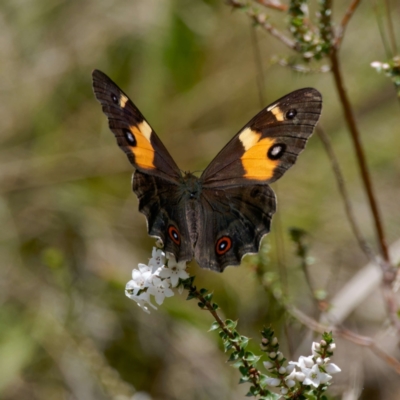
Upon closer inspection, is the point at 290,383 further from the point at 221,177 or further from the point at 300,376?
the point at 221,177

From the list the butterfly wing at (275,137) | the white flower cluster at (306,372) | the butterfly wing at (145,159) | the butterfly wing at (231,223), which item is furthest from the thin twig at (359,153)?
the white flower cluster at (306,372)

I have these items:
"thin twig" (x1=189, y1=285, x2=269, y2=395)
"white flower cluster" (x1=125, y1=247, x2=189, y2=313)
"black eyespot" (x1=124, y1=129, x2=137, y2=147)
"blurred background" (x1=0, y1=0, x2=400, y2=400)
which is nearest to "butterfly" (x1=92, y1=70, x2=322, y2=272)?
"black eyespot" (x1=124, y1=129, x2=137, y2=147)

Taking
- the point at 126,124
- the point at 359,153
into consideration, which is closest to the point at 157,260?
the point at 126,124

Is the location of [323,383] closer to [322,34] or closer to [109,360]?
[322,34]

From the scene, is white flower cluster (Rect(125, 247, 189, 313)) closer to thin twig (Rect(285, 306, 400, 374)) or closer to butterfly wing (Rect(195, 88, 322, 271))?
butterfly wing (Rect(195, 88, 322, 271))

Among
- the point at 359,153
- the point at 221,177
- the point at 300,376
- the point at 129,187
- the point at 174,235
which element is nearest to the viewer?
the point at 300,376

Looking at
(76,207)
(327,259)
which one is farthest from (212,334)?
(76,207)
